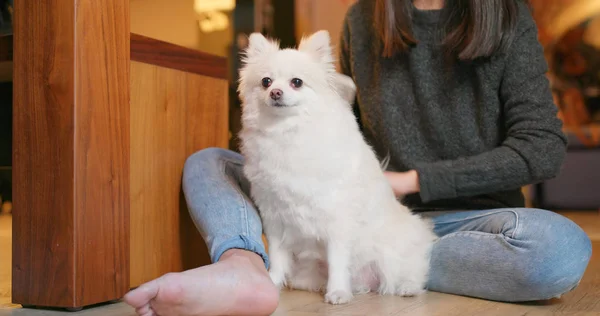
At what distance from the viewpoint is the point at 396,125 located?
5.60 ft

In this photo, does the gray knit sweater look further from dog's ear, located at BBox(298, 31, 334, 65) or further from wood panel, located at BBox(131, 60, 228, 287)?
wood panel, located at BBox(131, 60, 228, 287)

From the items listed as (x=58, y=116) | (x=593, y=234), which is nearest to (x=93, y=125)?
(x=58, y=116)

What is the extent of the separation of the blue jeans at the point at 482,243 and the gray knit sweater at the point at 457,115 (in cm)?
12

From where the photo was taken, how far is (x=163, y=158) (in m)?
1.66

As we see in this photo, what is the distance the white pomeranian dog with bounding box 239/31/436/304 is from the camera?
4.66ft

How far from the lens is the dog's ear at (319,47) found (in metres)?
1.50

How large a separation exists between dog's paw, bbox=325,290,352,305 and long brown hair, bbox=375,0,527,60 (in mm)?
668

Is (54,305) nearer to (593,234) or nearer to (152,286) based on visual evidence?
(152,286)

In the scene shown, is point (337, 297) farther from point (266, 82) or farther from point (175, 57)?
point (175, 57)

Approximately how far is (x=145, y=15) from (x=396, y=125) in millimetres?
745

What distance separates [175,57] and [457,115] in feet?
2.59

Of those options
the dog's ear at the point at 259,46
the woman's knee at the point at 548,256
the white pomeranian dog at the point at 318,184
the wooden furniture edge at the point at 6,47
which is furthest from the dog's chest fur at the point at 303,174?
the wooden furniture edge at the point at 6,47

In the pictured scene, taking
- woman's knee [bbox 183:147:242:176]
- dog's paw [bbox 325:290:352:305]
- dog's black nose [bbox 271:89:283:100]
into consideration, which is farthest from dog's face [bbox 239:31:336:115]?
dog's paw [bbox 325:290:352:305]

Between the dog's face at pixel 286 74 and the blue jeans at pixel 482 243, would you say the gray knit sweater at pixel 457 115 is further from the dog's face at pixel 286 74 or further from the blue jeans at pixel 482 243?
the dog's face at pixel 286 74
